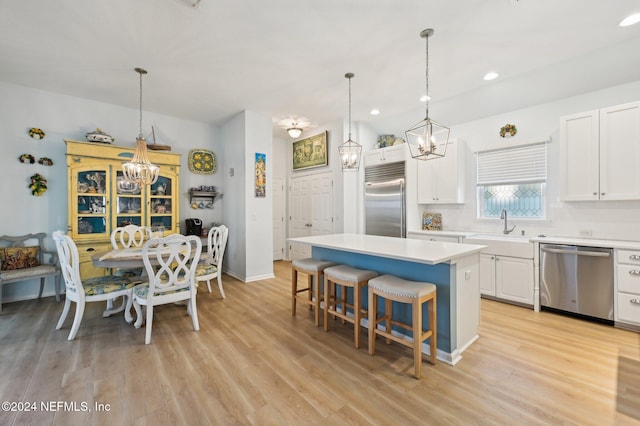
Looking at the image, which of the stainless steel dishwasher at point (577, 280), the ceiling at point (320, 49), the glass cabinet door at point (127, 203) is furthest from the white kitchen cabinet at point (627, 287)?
the glass cabinet door at point (127, 203)

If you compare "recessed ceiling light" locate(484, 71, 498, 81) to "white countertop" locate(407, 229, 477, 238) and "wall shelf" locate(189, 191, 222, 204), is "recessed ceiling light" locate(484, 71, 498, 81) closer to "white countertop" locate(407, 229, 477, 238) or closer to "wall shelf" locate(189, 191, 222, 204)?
"white countertop" locate(407, 229, 477, 238)

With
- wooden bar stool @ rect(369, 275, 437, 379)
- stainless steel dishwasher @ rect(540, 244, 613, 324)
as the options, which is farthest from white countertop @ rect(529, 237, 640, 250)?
wooden bar stool @ rect(369, 275, 437, 379)

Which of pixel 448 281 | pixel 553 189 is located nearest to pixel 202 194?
pixel 448 281

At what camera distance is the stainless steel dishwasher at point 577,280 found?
2887 millimetres

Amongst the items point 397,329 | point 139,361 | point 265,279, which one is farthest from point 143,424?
point 265,279

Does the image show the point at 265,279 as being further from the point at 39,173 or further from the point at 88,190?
the point at 39,173

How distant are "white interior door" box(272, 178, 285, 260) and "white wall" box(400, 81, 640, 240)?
3248 mm

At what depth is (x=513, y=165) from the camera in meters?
3.94

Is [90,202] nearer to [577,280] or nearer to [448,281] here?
[448,281]

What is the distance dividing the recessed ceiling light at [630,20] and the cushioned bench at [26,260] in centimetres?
684

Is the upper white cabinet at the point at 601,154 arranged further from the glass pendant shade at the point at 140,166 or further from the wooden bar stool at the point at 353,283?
the glass pendant shade at the point at 140,166

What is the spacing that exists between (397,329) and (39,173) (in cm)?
527

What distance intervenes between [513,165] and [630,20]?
1.86 metres

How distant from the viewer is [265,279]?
4.83m
